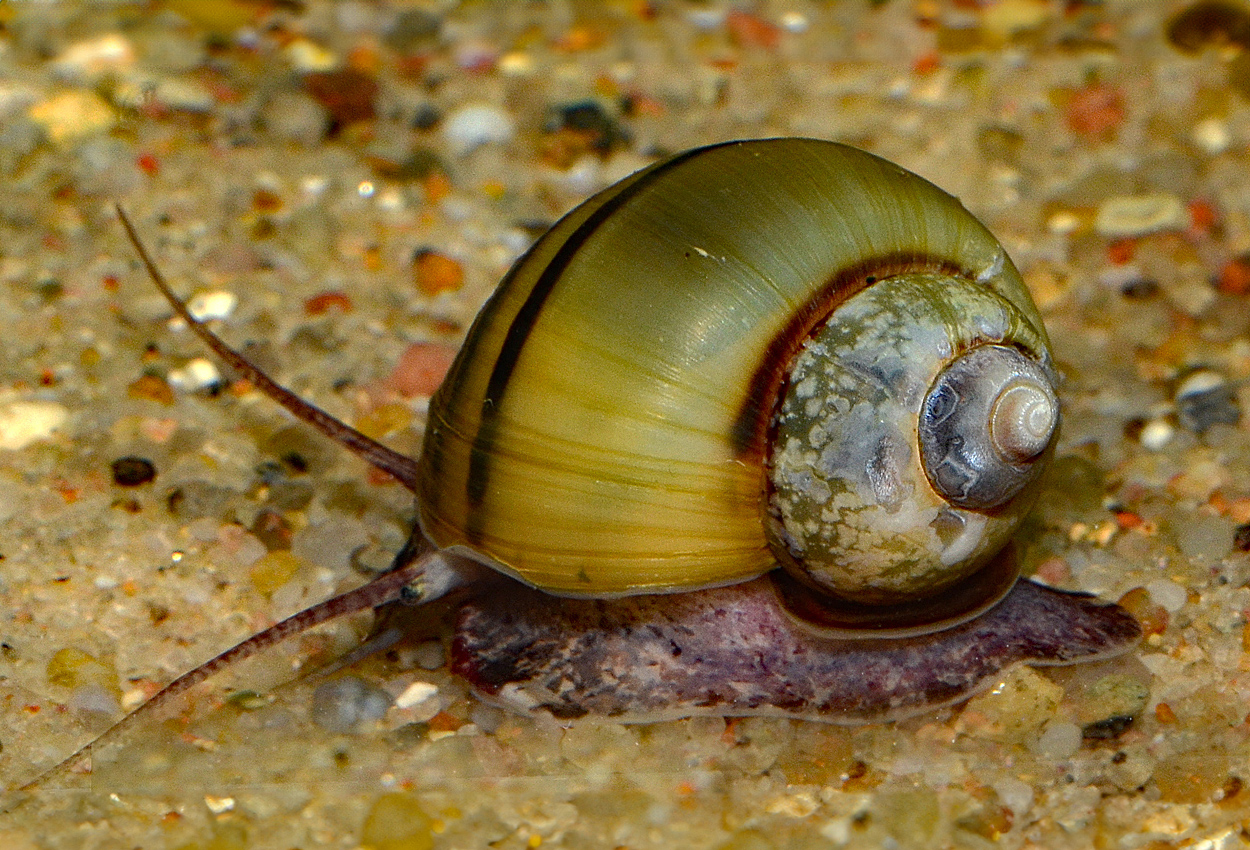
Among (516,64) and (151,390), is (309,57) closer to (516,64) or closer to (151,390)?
(516,64)

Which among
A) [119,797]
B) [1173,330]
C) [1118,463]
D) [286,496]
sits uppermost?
[1173,330]

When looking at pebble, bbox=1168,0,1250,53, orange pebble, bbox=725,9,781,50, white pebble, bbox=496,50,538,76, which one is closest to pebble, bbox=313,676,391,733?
white pebble, bbox=496,50,538,76

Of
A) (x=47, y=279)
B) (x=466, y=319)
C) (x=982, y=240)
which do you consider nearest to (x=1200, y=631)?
(x=982, y=240)

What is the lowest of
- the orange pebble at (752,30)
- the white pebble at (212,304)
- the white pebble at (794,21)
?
the white pebble at (212,304)

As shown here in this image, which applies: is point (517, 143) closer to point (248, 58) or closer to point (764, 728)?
point (248, 58)

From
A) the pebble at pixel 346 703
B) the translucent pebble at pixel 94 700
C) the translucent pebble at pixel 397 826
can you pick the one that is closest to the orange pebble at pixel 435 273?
the pebble at pixel 346 703

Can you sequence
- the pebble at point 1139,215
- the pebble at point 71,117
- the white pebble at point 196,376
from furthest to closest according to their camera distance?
the pebble at point 71,117, the pebble at point 1139,215, the white pebble at point 196,376

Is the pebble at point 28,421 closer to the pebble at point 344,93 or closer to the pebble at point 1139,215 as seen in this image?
the pebble at point 344,93

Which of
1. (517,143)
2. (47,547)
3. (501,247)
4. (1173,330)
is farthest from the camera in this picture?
(517,143)

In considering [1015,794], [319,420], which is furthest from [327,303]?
[1015,794]
